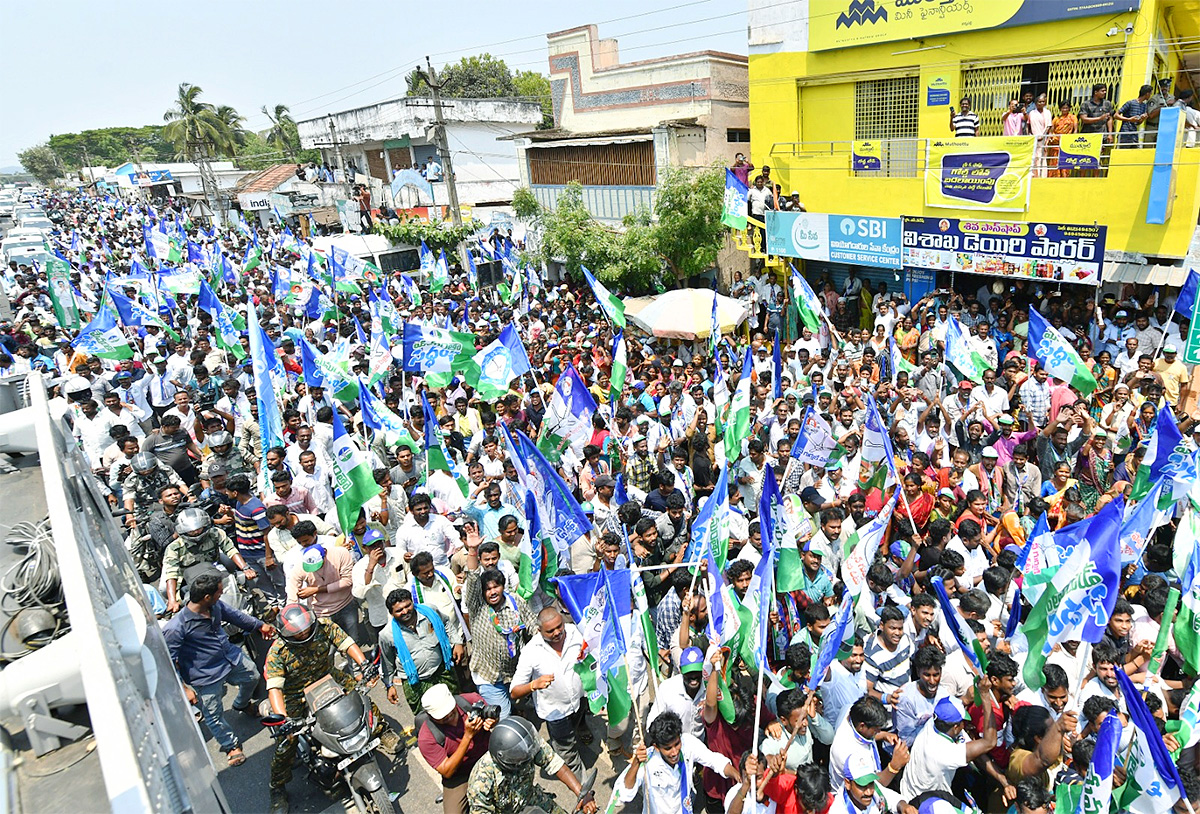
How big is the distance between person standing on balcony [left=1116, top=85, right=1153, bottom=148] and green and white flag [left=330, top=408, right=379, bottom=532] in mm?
11377

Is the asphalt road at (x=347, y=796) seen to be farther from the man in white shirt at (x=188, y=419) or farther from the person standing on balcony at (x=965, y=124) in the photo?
the person standing on balcony at (x=965, y=124)

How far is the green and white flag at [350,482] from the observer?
665cm

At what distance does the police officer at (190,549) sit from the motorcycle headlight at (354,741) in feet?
6.92

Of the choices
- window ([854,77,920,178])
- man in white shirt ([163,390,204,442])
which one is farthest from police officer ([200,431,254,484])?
window ([854,77,920,178])

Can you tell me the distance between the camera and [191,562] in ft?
19.5

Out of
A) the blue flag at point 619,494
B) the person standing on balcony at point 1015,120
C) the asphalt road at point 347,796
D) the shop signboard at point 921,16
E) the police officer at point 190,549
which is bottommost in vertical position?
the asphalt road at point 347,796

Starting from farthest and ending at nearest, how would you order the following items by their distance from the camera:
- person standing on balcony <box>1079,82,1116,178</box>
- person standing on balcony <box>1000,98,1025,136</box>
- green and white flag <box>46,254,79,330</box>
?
green and white flag <box>46,254,79,330</box>
person standing on balcony <box>1000,98,1025,136</box>
person standing on balcony <box>1079,82,1116,178</box>

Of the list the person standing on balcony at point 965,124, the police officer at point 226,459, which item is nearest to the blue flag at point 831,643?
the police officer at point 226,459

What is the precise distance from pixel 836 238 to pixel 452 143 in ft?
67.2

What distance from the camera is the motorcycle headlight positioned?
14.7 ft

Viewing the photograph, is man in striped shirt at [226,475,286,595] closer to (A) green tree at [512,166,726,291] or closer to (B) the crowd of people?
(B) the crowd of people

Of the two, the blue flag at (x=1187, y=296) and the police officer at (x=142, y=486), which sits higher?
the blue flag at (x=1187, y=296)

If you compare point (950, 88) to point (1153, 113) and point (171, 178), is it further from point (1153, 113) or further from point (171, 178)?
point (171, 178)

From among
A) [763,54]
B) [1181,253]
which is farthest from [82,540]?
[763,54]
